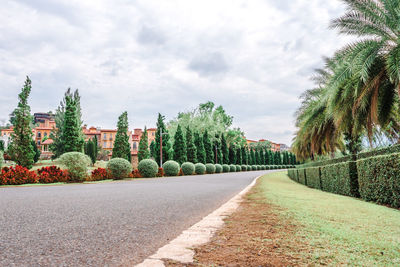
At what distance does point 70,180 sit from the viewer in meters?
18.7

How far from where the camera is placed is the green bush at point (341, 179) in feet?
32.1

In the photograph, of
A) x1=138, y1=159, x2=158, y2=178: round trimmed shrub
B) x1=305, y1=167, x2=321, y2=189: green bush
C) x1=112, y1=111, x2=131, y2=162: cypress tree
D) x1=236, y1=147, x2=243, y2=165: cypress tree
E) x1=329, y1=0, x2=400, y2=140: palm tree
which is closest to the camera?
x1=329, y1=0, x2=400, y2=140: palm tree

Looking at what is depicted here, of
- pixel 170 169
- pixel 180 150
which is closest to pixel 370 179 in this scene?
pixel 170 169

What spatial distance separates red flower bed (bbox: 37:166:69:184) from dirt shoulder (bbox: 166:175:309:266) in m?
17.1

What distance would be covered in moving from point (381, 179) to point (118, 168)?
59.8 ft

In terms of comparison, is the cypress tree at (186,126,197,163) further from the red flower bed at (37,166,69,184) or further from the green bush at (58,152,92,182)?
the red flower bed at (37,166,69,184)

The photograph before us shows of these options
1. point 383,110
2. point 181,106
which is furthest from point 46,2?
point 181,106

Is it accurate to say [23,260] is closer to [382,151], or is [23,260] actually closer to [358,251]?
[358,251]

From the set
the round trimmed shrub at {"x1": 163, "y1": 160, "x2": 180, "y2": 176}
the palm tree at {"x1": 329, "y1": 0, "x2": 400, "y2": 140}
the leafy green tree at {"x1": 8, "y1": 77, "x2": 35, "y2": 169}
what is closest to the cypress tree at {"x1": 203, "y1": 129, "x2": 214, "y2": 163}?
the round trimmed shrub at {"x1": 163, "y1": 160, "x2": 180, "y2": 176}

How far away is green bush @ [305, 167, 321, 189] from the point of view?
1430cm

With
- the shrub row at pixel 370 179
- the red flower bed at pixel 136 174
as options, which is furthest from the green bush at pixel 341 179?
the red flower bed at pixel 136 174

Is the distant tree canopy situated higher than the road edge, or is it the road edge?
the distant tree canopy

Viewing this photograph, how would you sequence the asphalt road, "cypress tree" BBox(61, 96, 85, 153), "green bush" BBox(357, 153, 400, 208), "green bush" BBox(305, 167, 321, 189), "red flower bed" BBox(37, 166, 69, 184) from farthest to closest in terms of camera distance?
"cypress tree" BBox(61, 96, 85, 153), "red flower bed" BBox(37, 166, 69, 184), "green bush" BBox(305, 167, 321, 189), "green bush" BBox(357, 153, 400, 208), the asphalt road

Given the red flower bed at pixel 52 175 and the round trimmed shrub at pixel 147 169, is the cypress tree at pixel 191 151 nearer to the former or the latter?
the round trimmed shrub at pixel 147 169
